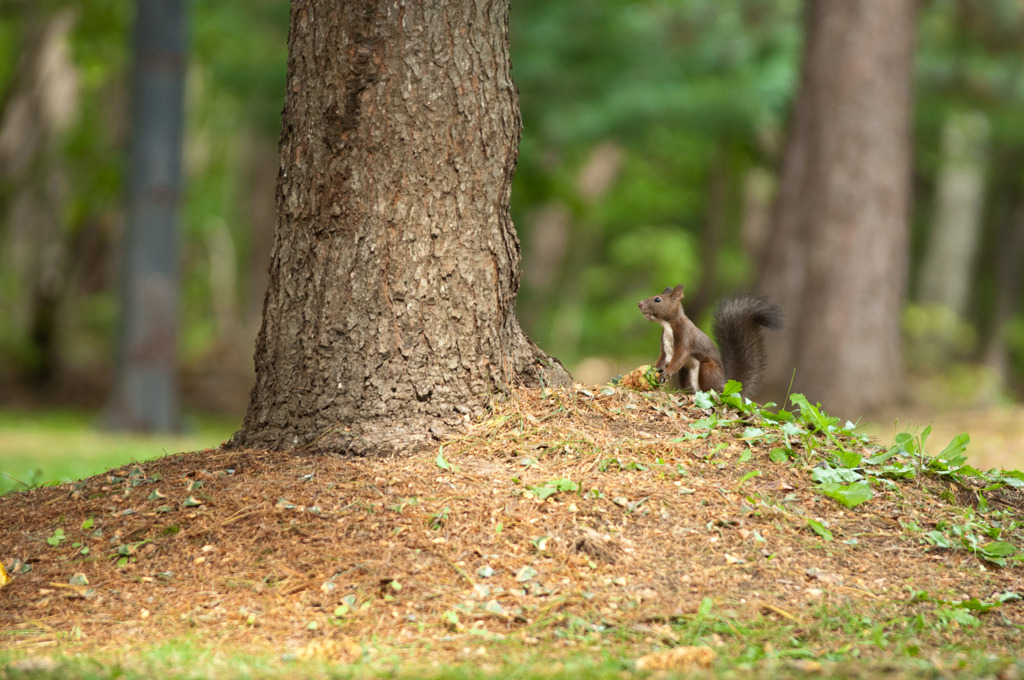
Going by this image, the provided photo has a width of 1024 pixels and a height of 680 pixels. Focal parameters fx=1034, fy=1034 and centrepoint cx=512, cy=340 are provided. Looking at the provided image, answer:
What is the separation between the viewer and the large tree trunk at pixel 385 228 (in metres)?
4.29

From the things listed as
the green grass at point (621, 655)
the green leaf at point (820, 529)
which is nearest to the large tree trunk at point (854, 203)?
the green leaf at point (820, 529)

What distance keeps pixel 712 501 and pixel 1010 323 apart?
79.3 feet

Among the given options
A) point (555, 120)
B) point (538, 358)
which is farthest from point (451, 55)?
point (555, 120)

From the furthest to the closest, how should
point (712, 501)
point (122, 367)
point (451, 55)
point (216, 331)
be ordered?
point (216, 331)
point (122, 367)
point (451, 55)
point (712, 501)

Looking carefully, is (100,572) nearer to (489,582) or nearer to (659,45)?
(489,582)

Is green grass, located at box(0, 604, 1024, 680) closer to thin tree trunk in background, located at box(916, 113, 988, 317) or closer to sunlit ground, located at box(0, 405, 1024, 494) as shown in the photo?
sunlit ground, located at box(0, 405, 1024, 494)

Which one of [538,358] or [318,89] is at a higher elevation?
[318,89]

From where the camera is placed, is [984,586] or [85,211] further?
[85,211]

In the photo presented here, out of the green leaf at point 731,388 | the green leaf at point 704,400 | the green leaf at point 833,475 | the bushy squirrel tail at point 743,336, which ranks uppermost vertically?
the bushy squirrel tail at point 743,336

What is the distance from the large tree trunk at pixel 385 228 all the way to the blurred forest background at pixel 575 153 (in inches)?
262

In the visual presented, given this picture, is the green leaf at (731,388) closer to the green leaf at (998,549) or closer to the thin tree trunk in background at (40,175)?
the green leaf at (998,549)

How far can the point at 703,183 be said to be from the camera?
25.0 metres

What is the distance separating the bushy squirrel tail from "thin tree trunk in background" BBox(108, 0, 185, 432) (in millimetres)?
7669

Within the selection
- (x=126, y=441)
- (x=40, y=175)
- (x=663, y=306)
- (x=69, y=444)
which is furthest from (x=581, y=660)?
(x=40, y=175)
